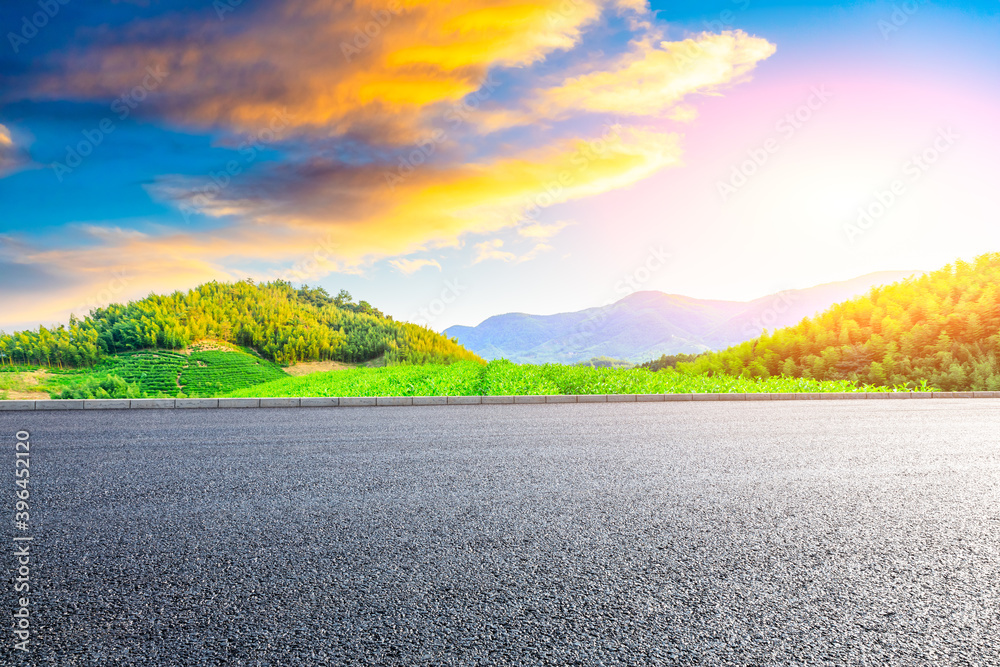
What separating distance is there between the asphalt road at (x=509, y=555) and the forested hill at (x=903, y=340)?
1177 centimetres

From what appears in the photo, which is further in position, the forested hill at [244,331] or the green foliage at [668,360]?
the green foliage at [668,360]

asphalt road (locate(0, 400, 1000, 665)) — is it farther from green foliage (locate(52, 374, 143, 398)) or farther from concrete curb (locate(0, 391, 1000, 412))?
green foliage (locate(52, 374, 143, 398))

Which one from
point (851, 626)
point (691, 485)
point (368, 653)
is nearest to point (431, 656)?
point (368, 653)

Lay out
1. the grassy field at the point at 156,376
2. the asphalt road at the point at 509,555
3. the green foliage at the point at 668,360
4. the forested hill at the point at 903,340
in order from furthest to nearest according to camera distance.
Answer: the green foliage at the point at 668,360 → the grassy field at the point at 156,376 → the forested hill at the point at 903,340 → the asphalt road at the point at 509,555

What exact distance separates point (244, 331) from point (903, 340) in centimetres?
2577

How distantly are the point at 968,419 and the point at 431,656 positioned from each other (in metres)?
9.87

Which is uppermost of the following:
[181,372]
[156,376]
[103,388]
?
[181,372]

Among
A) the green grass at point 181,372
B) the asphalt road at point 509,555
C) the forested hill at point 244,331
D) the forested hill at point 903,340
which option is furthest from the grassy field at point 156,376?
the forested hill at point 903,340

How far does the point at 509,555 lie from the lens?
2715mm

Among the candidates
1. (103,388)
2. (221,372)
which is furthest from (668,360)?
(103,388)

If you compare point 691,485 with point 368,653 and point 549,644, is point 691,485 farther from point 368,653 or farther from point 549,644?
point 368,653

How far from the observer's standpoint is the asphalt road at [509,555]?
1.95 metres

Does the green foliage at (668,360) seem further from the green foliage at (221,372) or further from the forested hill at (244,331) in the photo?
the green foliage at (221,372)

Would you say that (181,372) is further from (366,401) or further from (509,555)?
(509,555)
